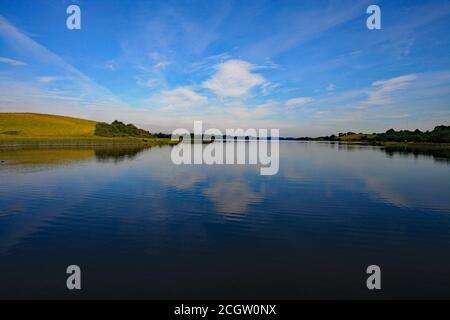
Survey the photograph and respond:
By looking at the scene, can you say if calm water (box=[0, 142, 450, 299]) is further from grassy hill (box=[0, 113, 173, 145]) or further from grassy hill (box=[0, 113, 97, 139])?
grassy hill (box=[0, 113, 97, 139])

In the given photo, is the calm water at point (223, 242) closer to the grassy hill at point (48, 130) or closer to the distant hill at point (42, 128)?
the grassy hill at point (48, 130)

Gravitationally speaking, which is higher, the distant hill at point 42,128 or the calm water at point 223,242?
the distant hill at point 42,128

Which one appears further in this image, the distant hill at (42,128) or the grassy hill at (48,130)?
the distant hill at (42,128)

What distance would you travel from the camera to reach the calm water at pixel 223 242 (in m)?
11.1

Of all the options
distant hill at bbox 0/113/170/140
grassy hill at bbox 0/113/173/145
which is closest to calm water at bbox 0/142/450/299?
grassy hill at bbox 0/113/173/145

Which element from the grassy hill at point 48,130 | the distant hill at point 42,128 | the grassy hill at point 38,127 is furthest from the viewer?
the distant hill at point 42,128

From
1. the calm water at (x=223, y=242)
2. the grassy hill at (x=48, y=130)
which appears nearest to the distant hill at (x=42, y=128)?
the grassy hill at (x=48, y=130)

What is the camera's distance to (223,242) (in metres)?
15.4

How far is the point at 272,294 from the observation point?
10.6m

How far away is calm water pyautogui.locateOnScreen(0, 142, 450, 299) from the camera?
11.1 meters

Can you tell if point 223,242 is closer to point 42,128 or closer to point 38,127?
point 42,128

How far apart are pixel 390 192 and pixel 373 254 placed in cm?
1857

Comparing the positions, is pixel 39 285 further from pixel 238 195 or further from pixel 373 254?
pixel 238 195
